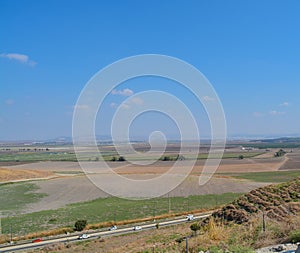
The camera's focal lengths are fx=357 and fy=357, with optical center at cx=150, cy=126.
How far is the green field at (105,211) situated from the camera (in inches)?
1371

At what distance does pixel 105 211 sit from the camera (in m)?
41.4

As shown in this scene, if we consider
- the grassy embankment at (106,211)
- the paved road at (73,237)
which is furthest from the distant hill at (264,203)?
the grassy embankment at (106,211)

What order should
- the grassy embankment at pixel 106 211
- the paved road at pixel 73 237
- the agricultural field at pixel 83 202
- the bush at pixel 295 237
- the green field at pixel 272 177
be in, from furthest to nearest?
the green field at pixel 272 177 → the agricultural field at pixel 83 202 → the grassy embankment at pixel 106 211 → the paved road at pixel 73 237 → the bush at pixel 295 237

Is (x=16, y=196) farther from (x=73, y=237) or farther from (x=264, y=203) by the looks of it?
(x=264, y=203)

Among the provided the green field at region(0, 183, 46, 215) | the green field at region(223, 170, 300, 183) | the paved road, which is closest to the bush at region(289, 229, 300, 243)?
the paved road

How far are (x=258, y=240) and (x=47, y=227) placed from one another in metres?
24.7

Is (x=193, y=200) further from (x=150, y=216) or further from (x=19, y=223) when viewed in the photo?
(x=19, y=223)

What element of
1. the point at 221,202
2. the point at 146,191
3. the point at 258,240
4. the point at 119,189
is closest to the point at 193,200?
the point at 221,202

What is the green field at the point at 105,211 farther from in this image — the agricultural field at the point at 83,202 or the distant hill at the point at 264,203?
the distant hill at the point at 264,203

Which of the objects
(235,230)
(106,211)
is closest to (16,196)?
(106,211)

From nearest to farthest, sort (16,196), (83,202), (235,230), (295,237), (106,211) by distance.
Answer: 1. (295,237)
2. (235,230)
3. (106,211)
4. (83,202)
5. (16,196)

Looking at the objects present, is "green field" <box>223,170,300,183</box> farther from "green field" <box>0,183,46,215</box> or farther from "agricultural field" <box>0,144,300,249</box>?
"green field" <box>0,183,46,215</box>

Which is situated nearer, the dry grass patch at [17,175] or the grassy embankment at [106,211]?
the grassy embankment at [106,211]

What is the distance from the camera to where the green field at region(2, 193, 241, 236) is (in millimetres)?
34812
